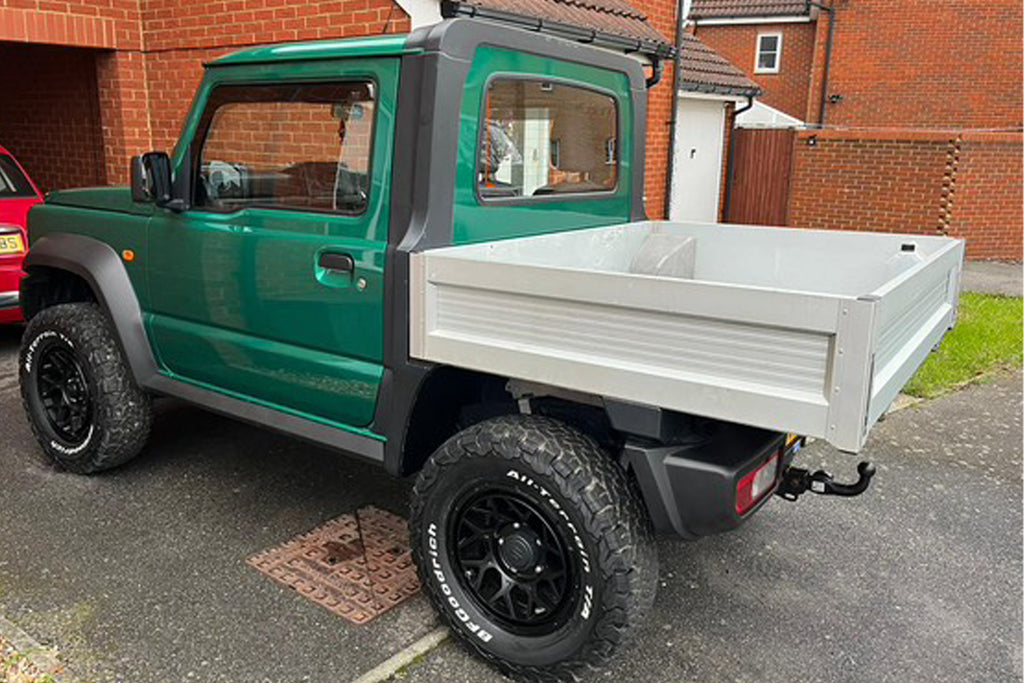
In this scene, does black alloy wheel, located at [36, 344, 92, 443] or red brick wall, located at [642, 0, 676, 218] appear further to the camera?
red brick wall, located at [642, 0, 676, 218]

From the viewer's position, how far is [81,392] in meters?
4.23

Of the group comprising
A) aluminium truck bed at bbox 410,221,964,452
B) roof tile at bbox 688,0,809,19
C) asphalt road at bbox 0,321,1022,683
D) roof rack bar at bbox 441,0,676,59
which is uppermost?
roof tile at bbox 688,0,809,19

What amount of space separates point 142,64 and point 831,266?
21.4 feet

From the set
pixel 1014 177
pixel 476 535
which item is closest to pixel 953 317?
pixel 476 535

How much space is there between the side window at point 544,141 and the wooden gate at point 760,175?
394 inches

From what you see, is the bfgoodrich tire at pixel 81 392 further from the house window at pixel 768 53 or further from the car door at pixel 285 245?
the house window at pixel 768 53

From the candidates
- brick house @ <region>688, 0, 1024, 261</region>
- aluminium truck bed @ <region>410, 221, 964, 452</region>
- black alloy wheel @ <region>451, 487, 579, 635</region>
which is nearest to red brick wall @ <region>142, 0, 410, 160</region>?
aluminium truck bed @ <region>410, 221, 964, 452</region>

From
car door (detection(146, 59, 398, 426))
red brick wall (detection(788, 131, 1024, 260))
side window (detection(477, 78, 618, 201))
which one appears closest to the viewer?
car door (detection(146, 59, 398, 426))

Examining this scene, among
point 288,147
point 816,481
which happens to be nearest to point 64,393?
point 288,147

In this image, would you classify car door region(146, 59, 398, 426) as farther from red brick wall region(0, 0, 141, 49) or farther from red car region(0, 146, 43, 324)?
red brick wall region(0, 0, 141, 49)

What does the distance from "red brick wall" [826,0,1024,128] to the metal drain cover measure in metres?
19.4

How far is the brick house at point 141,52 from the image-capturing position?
6.35 m

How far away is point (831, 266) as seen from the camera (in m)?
3.69

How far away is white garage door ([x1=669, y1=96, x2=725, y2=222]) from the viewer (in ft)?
36.7
